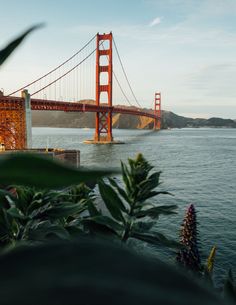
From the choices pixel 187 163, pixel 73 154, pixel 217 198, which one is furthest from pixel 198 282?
pixel 187 163

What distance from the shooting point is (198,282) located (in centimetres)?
25

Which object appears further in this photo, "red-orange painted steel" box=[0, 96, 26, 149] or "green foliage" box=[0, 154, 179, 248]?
"red-orange painted steel" box=[0, 96, 26, 149]

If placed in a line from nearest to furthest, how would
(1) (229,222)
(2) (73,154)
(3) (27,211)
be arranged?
(3) (27,211)
(1) (229,222)
(2) (73,154)

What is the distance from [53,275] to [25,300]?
0.03 m

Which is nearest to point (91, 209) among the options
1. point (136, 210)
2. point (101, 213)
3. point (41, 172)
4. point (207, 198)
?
point (101, 213)

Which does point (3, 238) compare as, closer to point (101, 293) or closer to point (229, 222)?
point (101, 293)

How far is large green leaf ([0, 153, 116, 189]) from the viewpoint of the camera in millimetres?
281

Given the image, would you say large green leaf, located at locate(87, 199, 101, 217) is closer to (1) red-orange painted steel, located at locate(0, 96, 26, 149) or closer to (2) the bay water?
(2) the bay water

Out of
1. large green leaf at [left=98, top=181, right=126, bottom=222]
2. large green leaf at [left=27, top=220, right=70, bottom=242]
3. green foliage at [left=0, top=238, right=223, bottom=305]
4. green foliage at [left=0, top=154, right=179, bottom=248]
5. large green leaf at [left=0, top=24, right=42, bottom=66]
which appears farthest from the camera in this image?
large green leaf at [left=27, top=220, right=70, bottom=242]

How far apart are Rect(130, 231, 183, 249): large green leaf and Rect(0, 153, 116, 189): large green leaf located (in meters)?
1.67

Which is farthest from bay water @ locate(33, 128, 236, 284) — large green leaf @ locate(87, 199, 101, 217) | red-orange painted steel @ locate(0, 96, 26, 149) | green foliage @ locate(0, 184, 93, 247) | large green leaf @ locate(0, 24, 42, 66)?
red-orange painted steel @ locate(0, 96, 26, 149)

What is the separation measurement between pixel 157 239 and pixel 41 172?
1729mm

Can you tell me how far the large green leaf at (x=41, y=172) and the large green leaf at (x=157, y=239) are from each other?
1666mm

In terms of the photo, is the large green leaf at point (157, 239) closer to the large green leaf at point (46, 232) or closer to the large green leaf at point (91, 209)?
the large green leaf at point (91, 209)
